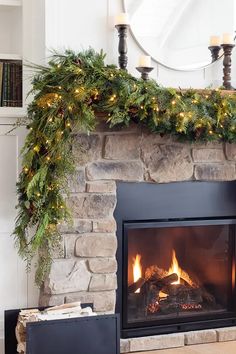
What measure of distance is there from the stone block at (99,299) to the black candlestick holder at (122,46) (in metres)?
1.17

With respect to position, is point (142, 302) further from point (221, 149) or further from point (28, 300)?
point (221, 149)

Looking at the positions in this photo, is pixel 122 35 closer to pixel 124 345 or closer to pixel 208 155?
pixel 208 155

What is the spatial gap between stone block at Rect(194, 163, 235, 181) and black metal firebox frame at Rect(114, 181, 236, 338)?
Answer: 0.06m

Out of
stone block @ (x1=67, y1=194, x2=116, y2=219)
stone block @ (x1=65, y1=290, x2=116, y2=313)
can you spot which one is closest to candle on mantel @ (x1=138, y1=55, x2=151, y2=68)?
stone block @ (x1=67, y1=194, x2=116, y2=219)

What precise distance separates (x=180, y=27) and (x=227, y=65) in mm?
327

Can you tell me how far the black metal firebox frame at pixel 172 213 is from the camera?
138 inches

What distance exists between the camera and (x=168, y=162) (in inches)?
138

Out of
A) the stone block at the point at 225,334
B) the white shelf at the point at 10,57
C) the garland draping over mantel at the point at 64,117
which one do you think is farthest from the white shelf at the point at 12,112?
the stone block at the point at 225,334

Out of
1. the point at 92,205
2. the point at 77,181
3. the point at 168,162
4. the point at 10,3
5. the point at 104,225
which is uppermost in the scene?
the point at 10,3

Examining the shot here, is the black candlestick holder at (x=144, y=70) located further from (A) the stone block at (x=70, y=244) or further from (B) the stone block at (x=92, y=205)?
(A) the stone block at (x=70, y=244)

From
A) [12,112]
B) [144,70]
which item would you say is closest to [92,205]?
[12,112]

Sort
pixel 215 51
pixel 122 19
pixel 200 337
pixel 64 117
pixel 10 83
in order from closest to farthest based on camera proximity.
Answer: pixel 64 117
pixel 122 19
pixel 10 83
pixel 215 51
pixel 200 337

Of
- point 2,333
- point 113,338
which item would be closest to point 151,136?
point 113,338

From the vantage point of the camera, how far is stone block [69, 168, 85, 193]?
130 inches
